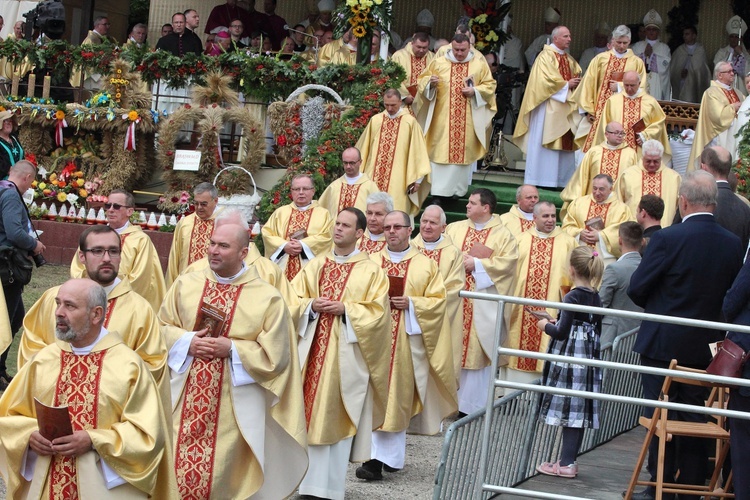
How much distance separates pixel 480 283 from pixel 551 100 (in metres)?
5.63

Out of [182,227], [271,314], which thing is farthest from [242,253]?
[182,227]

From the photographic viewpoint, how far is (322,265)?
9023 millimetres

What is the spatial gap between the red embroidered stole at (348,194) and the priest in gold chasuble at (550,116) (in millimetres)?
3638

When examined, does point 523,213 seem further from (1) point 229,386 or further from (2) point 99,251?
(2) point 99,251

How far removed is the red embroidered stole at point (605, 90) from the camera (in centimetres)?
1591

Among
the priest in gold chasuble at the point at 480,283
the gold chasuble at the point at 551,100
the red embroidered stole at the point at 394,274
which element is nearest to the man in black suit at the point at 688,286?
the red embroidered stole at the point at 394,274

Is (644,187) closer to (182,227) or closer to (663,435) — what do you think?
(182,227)

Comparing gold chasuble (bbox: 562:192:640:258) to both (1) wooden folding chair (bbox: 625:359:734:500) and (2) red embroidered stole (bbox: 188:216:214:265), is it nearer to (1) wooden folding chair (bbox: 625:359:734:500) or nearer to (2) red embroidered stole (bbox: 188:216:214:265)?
(2) red embroidered stole (bbox: 188:216:214:265)

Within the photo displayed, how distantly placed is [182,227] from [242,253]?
4386mm

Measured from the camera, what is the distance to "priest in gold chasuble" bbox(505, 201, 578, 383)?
12.0 m

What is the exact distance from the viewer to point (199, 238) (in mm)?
11766

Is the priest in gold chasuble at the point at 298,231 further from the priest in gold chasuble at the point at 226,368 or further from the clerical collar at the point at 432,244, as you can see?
the priest in gold chasuble at the point at 226,368

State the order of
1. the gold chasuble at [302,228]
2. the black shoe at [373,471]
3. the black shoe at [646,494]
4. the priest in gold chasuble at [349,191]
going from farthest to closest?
1. the priest in gold chasuble at [349,191]
2. the gold chasuble at [302,228]
3. the black shoe at [373,471]
4. the black shoe at [646,494]

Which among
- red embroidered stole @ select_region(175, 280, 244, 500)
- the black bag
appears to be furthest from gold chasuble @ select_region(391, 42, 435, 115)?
red embroidered stole @ select_region(175, 280, 244, 500)
